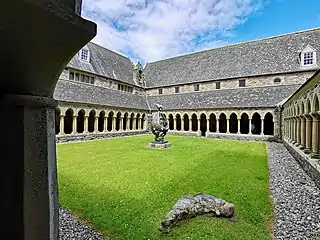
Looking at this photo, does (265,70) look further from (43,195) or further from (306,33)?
(43,195)

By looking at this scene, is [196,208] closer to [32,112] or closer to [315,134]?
[32,112]

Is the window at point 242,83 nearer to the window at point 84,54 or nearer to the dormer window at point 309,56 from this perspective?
the dormer window at point 309,56

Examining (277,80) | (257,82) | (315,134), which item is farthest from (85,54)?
(315,134)

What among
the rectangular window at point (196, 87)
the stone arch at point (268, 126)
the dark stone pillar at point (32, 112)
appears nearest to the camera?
the dark stone pillar at point (32, 112)

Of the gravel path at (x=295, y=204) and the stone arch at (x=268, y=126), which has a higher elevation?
the stone arch at (x=268, y=126)

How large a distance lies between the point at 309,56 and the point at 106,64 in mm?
23077

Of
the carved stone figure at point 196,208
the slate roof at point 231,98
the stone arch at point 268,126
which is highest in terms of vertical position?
the slate roof at point 231,98

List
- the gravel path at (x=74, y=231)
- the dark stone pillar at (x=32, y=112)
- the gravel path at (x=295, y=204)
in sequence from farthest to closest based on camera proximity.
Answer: the gravel path at (x=295, y=204) < the gravel path at (x=74, y=231) < the dark stone pillar at (x=32, y=112)

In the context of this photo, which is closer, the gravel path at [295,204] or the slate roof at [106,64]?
the gravel path at [295,204]

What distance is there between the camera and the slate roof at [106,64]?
25.4m

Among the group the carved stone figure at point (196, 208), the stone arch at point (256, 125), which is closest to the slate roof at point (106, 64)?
the stone arch at point (256, 125)

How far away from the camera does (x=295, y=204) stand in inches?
235

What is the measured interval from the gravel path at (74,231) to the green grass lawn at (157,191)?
205 millimetres

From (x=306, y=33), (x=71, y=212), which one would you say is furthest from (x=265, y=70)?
(x=71, y=212)
